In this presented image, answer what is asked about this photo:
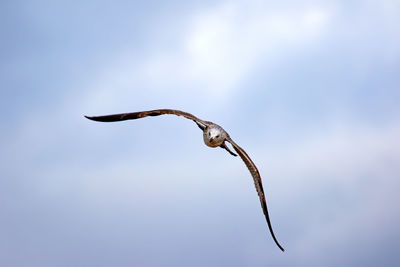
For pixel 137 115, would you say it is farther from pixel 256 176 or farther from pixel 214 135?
pixel 256 176

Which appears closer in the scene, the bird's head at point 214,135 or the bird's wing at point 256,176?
the bird's head at point 214,135

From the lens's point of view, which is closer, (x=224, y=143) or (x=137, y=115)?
(x=137, y=115)

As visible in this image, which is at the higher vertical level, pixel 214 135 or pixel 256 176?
pixel 214 135

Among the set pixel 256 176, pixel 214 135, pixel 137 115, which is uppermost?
pixel 214 135

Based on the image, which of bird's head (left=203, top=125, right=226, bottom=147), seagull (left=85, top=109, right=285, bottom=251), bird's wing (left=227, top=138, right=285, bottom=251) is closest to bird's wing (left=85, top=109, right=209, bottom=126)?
seagull (left=85, top=109, right=285, bottom=251)

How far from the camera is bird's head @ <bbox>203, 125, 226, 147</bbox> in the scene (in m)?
24.1

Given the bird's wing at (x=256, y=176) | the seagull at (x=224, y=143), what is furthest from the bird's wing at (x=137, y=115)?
the bird's wing at (x=256, y=176)

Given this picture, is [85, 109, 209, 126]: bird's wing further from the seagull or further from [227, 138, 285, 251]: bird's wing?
[227, 138, 285, 251]: bird's wing

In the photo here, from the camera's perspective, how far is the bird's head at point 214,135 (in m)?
24.1

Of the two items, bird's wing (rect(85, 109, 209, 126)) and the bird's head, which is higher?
the bird's head

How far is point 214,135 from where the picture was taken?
24.1 metres

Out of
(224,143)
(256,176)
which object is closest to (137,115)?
(224,143)

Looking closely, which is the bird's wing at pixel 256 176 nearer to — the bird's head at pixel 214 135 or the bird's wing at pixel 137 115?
the bird's head at pixel 214 135

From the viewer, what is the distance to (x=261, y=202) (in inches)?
998
